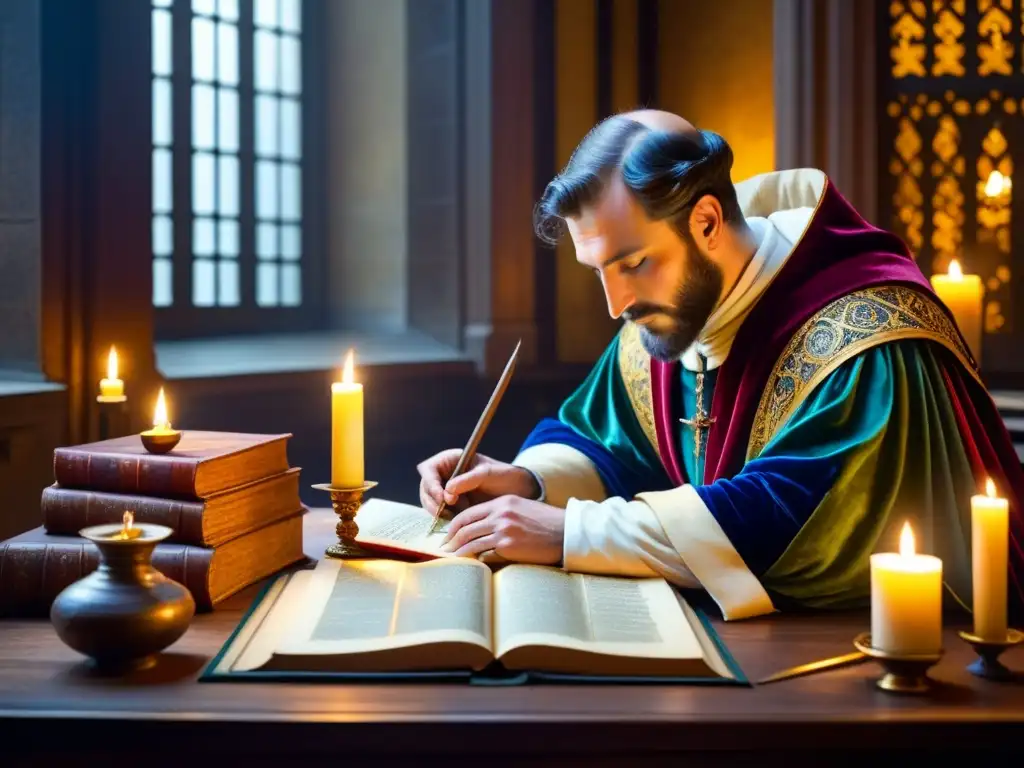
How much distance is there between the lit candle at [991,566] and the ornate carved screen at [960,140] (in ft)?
10.7

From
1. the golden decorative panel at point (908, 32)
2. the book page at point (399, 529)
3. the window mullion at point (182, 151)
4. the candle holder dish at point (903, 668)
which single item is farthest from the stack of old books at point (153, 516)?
the golden decorative panel at point (908, 32)

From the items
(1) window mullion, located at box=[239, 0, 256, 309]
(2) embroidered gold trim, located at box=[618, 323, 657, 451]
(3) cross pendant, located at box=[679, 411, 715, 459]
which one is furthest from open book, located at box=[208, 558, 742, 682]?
(1) window mullion, located at box=[239, 0, 256, 309]

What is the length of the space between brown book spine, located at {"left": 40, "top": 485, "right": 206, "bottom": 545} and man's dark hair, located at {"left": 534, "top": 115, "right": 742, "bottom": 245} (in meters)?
1.00

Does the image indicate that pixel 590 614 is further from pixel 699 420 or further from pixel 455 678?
pixel 699 420

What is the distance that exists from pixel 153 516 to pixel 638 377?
1.42 metres

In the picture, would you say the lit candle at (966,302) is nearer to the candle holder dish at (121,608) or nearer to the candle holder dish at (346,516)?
the candle holder dish at (346,516)

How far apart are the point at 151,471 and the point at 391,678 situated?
1.90ft

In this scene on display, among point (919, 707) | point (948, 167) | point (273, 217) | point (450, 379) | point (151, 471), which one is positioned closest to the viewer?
point (919, 707)

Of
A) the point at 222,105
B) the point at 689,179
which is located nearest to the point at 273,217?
the point at 222,105

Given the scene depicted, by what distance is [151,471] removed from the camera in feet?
6.40

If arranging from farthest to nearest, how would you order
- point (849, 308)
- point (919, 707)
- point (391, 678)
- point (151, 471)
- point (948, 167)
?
point (948, 167), point (849, 308), point (151, 471), point (391, 678), point (919, 707)

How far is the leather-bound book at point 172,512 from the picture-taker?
6.34ft

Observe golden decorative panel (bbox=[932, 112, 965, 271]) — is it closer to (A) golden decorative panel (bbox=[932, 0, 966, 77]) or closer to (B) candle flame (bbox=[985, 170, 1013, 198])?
(B) candle flame (bbox=[985, 170, 1013, 198])

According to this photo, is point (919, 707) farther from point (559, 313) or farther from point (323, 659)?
point (559, 313)
